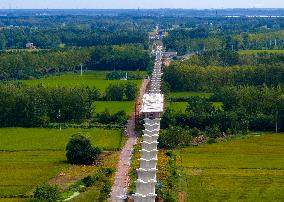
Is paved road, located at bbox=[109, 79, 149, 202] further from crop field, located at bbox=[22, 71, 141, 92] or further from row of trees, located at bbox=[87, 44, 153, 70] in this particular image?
row of trees, located at bbox=[87, 44, 153, 70]

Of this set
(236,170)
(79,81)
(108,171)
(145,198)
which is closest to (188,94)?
(79,81)

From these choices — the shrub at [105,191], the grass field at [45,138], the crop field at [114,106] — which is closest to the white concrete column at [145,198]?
the shrub at [105,191]

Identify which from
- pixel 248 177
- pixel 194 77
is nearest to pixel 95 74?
pixel 194 77

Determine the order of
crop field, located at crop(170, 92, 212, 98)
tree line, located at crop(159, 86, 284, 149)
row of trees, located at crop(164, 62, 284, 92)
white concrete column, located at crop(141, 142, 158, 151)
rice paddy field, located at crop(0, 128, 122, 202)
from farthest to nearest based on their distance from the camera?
row of trees, located at crop(164, 62, 284, 92), crop field, located at crop(170, 92, 212, 98), tree line, located at crop(159, 86, 284, 149), white concrete column, located at crop(141, 142, 158, 151), rice paddy field, located at crop(0, 128, 122, 202)

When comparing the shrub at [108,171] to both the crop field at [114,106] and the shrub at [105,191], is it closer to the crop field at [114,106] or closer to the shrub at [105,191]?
the shrub at [105,191]

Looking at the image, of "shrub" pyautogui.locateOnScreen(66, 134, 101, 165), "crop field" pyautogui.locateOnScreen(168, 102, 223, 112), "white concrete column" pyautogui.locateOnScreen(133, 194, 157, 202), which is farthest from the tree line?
"white concrete column" pyautogui.locateOnScreen(133, 194, 157, 202)

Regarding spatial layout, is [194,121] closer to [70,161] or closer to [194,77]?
[70,161]
